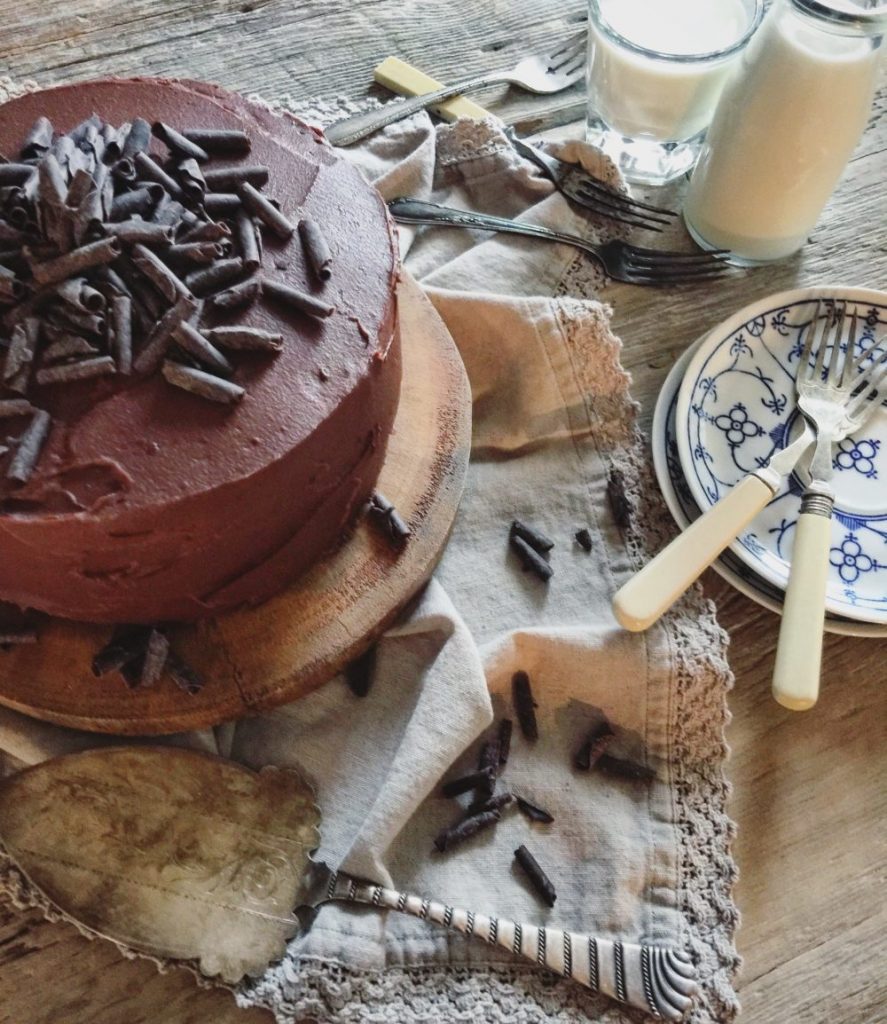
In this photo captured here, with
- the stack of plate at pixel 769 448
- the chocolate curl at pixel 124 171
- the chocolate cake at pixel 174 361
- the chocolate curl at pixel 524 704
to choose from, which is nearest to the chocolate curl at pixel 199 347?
the chocolate cake at pixel 174 361

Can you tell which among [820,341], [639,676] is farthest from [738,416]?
[639,676]

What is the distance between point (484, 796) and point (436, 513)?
15.0 inches

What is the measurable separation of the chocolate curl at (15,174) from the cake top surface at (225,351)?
0.11 m

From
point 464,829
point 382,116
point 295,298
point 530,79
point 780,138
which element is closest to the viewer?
point 295,298

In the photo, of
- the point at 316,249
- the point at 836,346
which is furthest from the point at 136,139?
the point at 836,346

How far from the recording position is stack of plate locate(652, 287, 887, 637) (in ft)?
4.48

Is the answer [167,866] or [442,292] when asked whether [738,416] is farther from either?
[167,866]

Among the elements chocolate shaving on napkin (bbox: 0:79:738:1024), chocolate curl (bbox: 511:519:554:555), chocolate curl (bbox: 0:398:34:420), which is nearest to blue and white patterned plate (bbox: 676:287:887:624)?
chocolate shaving on napkin (bbox: 0:79:738:1024)

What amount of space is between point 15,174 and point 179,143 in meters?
0.19

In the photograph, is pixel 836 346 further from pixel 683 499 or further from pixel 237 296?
pixel 237 296

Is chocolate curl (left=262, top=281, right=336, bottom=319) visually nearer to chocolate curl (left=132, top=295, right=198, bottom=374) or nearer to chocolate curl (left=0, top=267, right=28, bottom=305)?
chocolate curl (left=132, top=295, right=198, bottom=374)

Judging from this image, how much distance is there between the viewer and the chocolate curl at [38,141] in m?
1.14

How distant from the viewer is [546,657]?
1.31 meters

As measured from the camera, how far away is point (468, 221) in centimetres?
165
